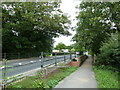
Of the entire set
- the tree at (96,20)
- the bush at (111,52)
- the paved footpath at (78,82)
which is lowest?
the paved footpath at (78,82)

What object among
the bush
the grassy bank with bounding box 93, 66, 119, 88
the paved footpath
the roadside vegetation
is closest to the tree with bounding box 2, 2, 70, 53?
the roadside vegetation

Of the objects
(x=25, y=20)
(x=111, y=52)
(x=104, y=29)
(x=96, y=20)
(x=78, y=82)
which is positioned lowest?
(x=78, y=82)

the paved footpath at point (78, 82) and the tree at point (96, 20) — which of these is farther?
the tree at point (96, 20)

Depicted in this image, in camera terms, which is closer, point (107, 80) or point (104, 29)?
point (107, 80)

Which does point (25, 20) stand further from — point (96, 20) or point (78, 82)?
point (78, 82)

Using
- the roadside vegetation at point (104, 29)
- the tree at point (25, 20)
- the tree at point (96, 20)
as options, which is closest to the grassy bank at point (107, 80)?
the roadside vegetation at point (104, 29)

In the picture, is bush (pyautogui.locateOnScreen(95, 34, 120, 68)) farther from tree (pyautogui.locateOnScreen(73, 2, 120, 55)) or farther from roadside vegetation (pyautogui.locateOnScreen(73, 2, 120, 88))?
tree (pyautogui.locateOnScreen(73, 2, 120, 55))

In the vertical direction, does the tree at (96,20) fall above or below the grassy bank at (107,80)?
above

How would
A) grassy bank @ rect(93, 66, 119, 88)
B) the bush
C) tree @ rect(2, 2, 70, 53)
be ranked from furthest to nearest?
tree @ rect(2, 2, 70, 53), the bush, grassy bank @ rect(93, 66, 119, 88)

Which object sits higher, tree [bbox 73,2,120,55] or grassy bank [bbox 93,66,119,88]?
tree [bbox 73,2,120,55]

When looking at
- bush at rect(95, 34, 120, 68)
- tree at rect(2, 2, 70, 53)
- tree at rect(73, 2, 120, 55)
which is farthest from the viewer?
tree at rect(2, 2, 70, 53)

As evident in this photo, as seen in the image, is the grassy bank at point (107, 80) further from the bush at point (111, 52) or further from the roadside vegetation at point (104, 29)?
the bush at point (111, 52)

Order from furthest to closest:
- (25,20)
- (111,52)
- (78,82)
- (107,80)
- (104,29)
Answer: (25,20), (104,29), (111,52), (107,80), (78,82)

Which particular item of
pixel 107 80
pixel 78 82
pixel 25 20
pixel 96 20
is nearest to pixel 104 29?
pixel 96 20
